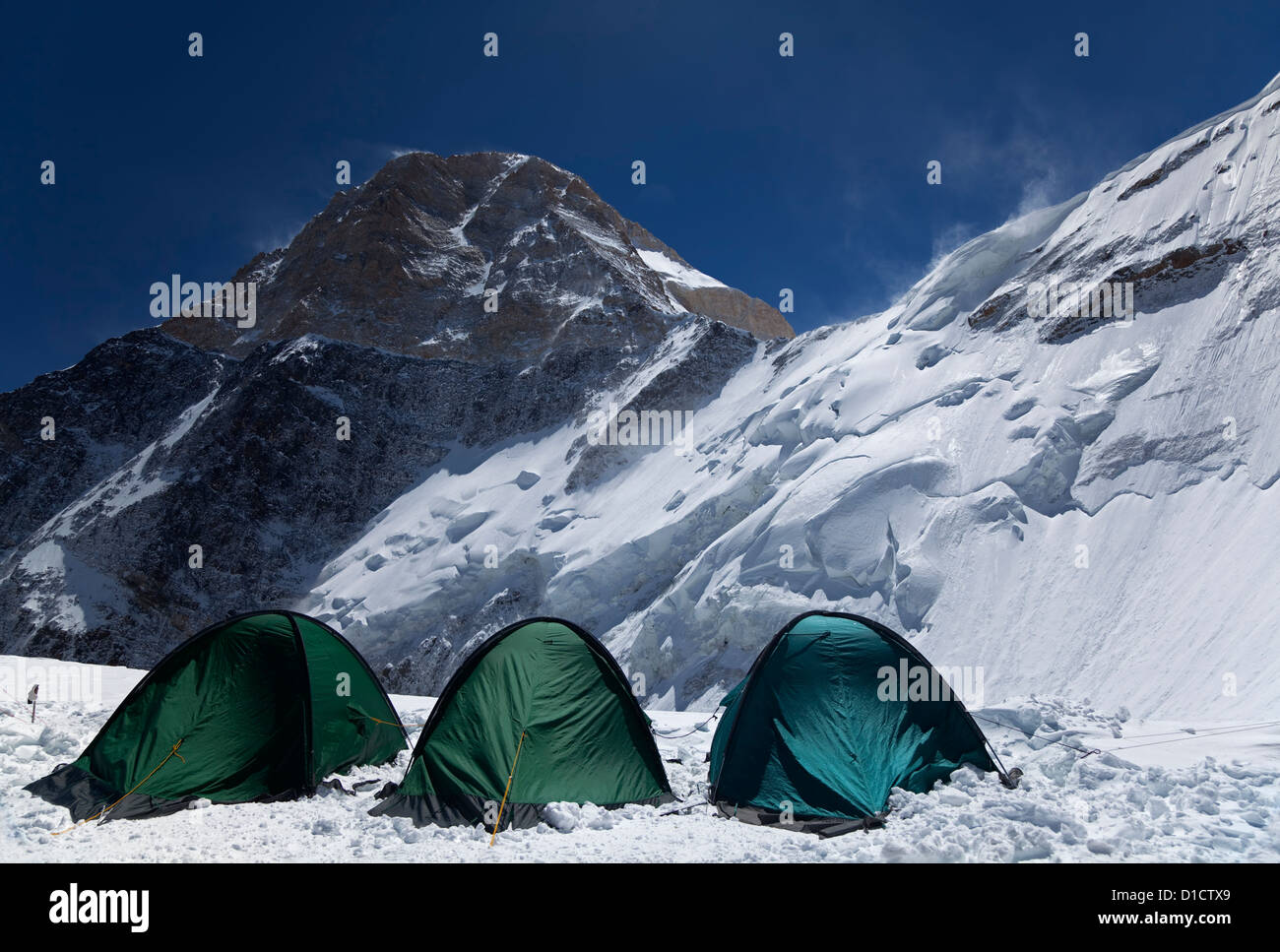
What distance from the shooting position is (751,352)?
3978 centimetres

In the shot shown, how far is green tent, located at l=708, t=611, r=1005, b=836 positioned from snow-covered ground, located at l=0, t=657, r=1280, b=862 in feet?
0.99

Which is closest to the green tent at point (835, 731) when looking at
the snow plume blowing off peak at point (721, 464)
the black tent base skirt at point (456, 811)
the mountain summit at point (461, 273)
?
the black tent base skirt at point (456, 811)

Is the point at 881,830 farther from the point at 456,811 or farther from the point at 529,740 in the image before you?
the point at 456,811

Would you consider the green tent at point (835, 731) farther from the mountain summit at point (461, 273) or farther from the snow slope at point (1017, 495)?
the mountain summit at point (461, 273)

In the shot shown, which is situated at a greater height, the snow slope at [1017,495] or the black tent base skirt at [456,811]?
the snow slope at [1017,495]

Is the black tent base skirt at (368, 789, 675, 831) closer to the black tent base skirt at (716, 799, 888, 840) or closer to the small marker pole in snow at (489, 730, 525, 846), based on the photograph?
the small marker pole in snow at (489, 730, 525, 846)

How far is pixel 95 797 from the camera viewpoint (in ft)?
25.4

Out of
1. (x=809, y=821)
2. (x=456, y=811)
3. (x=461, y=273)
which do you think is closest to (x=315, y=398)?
(x=461, y=273)

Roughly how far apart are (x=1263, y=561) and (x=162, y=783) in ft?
53.0

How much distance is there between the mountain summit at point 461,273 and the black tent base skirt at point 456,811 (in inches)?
1568

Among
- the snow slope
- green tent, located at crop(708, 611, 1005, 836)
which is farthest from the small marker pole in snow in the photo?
the snow slope

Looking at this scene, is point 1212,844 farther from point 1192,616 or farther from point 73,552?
point 73,552

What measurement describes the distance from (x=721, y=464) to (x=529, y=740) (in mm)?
20879

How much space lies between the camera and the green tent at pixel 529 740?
7688 millimetres
